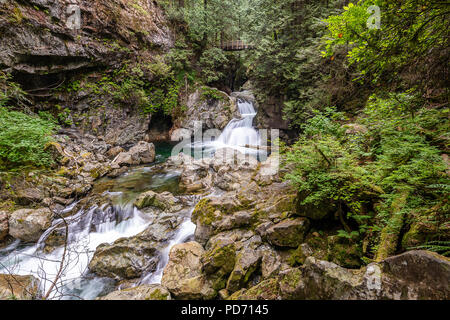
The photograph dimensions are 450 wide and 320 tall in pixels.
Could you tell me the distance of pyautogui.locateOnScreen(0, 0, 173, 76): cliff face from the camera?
26.2 feet

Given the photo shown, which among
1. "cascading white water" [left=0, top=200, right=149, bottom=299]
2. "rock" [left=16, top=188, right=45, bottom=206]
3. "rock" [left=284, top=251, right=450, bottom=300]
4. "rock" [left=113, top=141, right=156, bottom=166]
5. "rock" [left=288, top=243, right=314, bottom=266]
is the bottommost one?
"cascading white water" [left=0, top=200, right=149, bottom=299]

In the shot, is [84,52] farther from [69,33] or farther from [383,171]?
[383,171]

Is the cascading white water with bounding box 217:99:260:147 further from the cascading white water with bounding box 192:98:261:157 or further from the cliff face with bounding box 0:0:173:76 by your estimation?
the cliff face with bounding box 0:0:173:76

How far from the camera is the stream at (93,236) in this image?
395cm

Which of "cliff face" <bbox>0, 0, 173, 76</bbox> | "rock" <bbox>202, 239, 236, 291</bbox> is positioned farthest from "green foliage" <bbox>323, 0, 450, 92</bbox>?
"cliff face" <bbox>0, 0, 173, 76</bbox>

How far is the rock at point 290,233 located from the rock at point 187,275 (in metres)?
1.44

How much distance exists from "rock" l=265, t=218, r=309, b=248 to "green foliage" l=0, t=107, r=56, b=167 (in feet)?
27.8

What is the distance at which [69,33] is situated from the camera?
9562mm

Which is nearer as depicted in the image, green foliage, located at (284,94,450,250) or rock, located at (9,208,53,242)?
green foliage, located at (284,94,450,250)

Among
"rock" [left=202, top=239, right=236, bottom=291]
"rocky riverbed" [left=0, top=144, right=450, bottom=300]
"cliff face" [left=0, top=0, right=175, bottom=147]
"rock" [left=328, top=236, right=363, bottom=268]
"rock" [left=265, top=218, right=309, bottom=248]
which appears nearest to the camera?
"rocky riverbed" [left=0, top=144, right=450, bottom=300]

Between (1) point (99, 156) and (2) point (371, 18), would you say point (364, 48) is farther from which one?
(1) point (99, 156)

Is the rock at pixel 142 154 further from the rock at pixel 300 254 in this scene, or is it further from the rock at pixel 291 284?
the rock at pixel 291 284

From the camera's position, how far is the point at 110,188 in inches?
308

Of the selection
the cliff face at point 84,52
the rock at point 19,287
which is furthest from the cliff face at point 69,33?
the rock at point 19,287
